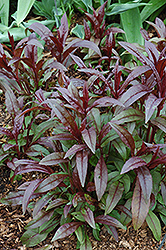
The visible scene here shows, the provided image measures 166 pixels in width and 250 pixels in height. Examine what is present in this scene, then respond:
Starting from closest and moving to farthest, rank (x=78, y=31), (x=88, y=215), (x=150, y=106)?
(x=150, y=106), (x=88, y=215), (x=78, y=31)

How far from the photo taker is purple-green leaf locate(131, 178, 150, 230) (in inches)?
53.5

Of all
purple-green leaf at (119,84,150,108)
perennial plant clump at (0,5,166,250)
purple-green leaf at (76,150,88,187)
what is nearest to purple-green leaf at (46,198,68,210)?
perennial plant clump at (0,5,166,250)

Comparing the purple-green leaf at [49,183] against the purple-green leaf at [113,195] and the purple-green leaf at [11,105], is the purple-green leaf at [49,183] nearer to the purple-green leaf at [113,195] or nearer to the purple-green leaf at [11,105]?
the purple-green leaf at [113,195]

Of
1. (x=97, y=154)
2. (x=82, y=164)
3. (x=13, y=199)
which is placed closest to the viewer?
(x=82, y=164)

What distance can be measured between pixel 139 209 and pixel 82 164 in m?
0.36

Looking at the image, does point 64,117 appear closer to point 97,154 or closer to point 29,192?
point 97,154

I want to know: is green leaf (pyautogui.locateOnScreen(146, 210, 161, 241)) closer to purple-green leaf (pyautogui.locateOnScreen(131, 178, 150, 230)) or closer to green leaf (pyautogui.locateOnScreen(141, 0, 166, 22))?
purple-green leaf (pyautogui.locateOnScreen(131, 178, 150, 230))

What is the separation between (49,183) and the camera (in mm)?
1542

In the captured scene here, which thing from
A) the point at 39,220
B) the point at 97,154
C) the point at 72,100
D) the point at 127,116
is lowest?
the point at 39,220

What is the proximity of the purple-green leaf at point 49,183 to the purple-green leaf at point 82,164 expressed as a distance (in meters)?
0.20

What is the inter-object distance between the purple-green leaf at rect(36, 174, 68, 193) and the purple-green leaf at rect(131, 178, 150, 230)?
1.40 feet

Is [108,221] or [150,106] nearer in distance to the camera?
[150,106]

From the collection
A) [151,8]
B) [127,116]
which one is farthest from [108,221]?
[151,8]

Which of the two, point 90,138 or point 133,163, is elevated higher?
point 90,138
